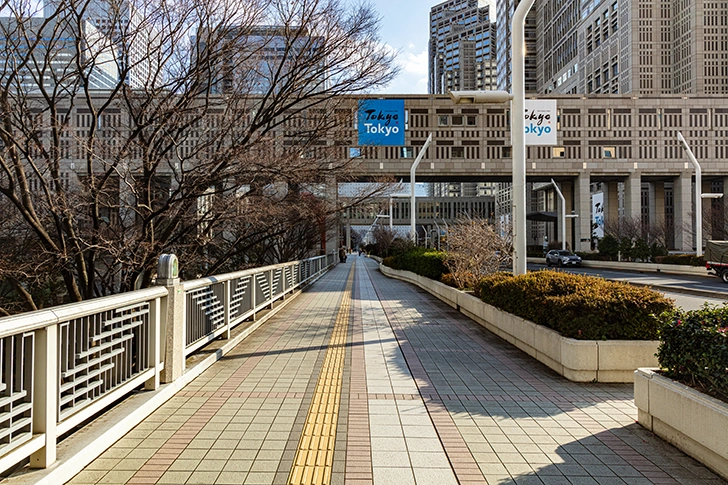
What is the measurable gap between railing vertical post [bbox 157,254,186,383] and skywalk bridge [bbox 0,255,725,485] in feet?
0.05

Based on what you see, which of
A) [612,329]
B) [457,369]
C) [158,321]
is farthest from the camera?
[457,369]

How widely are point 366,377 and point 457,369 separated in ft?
4.39

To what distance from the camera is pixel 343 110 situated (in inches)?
428

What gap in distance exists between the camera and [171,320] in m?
5.29

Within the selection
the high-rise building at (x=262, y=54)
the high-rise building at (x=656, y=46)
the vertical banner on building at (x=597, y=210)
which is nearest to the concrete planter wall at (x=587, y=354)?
the high-rise building at (x=262, y=54)

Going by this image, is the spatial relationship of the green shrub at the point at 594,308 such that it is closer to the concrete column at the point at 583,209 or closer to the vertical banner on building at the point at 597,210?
the concrete column at the point at 583,209

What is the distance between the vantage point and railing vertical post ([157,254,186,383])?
5.28 metres

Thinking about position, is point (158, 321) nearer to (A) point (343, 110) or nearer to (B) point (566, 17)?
(A) point (343, 110)

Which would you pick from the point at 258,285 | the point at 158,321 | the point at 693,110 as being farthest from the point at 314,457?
the point at 693,110

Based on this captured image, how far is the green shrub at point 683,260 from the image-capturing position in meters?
28.1

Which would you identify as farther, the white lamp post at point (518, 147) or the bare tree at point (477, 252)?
the bare tree at point (477, 252)

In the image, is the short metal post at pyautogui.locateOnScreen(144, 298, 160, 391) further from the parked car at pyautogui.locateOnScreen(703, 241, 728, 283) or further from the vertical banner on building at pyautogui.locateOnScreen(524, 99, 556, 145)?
the parked car at pyautogui.locateOnScreen(703, 241, 728, 283)

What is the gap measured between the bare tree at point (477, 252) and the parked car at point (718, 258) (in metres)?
15.5

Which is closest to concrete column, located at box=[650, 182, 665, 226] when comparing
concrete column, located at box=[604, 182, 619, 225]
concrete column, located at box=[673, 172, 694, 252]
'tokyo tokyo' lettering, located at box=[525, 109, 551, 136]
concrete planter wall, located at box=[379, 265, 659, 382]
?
concrete column, located at box=[673, 172, 694, 252]
